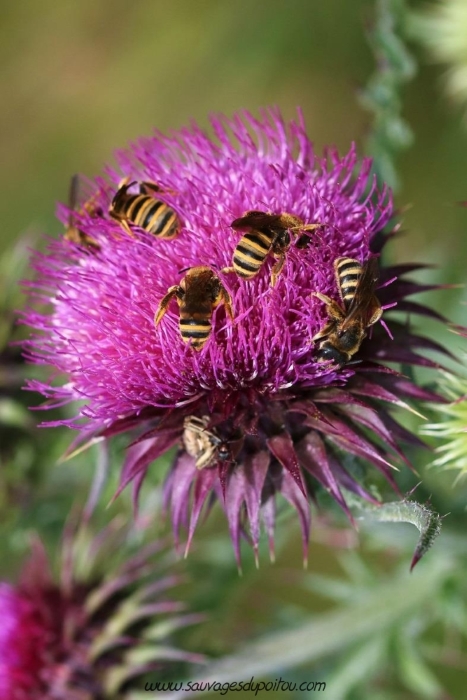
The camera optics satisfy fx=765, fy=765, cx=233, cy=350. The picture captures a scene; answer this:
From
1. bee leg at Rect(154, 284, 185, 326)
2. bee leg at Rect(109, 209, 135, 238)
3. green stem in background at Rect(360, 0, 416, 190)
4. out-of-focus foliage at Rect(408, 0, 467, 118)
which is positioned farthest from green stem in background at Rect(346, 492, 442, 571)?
out-of-focus foliage at Rect(408, 0, 467, 118)

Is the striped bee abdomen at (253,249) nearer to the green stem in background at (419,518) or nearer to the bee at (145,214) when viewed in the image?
the bee at (145,214)

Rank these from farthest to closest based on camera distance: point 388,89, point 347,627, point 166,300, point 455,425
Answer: point 347,627
point 388,89
point 455,425
point 166,300

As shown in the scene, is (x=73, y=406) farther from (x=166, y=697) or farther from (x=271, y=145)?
(x=271, y=145)

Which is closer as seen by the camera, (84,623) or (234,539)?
(234,539)

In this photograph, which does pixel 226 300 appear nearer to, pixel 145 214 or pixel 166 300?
pixel 166 300

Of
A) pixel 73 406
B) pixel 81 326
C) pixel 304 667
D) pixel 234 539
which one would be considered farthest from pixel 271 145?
pixel 304 667

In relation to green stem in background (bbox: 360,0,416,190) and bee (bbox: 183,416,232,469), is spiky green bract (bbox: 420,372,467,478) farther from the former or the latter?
green stem in background (bbox: 360,0,416,190)

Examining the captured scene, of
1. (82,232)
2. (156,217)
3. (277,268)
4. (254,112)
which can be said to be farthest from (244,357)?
(254,112)
